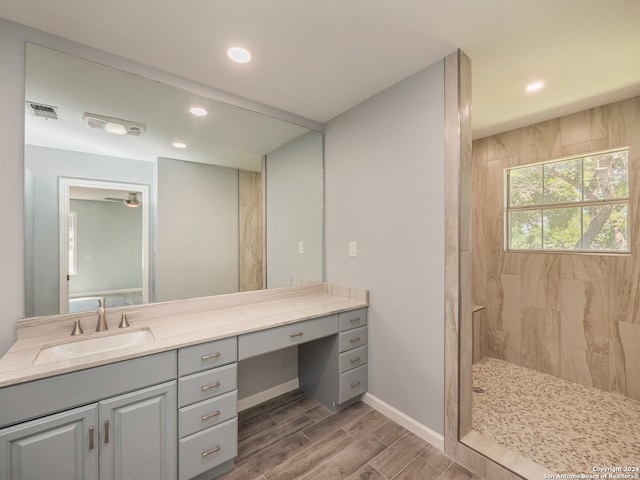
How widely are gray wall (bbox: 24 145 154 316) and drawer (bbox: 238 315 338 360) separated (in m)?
1.09

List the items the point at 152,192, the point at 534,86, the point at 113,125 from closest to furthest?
the point at 113,125 → the point at 152,192 → the point at 534,86

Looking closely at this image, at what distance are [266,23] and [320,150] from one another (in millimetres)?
1292

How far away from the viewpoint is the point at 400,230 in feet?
6.55

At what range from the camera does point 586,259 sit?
2400 mm

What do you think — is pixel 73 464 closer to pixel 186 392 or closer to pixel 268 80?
pixel 186 392

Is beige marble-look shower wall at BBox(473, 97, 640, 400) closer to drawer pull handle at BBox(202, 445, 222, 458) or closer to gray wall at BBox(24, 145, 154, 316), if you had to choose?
drawer pull handle at BBox(202, 445, 222, 458)

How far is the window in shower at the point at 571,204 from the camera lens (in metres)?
2.31

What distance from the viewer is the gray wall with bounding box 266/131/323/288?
247 cm

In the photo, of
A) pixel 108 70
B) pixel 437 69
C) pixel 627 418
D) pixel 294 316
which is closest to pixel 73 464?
pixel 294 316

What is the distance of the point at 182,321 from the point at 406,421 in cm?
172

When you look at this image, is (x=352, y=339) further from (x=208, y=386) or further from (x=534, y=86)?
(x=534, y=86)

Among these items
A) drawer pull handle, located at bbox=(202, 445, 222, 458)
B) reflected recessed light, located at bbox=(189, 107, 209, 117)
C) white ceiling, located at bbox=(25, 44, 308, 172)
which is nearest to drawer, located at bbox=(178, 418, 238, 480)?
drawer pull handle, located at bbox=(202, 445, 222, 458)

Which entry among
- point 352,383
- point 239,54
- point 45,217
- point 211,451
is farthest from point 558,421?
point 45,217

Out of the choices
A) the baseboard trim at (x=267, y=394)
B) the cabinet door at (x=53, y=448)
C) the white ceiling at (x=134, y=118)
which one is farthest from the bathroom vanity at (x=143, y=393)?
the white ceiling at (x=134, y=118)
